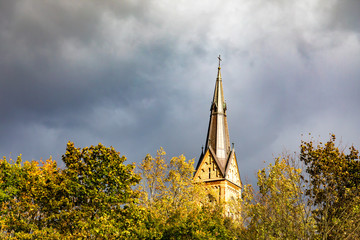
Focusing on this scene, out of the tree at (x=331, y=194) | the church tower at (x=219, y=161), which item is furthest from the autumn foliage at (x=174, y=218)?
the church tower at (x=219, y=161)

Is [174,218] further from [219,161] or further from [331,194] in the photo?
[219,161]

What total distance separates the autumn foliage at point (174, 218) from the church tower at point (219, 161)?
1581 inches

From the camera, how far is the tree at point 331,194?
25.3 meters

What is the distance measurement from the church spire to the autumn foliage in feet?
142

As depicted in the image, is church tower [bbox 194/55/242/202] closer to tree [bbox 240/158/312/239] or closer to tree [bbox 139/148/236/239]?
tree [bbox 139/148/236/239]

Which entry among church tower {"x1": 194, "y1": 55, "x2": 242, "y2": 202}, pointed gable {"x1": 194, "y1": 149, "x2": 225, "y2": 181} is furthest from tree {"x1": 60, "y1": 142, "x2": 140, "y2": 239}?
pointed gable {"x1": 194, "y1": 149, "x2": 225, "y2": 181}

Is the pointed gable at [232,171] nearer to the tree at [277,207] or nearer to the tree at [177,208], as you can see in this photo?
the tree at [177,208]

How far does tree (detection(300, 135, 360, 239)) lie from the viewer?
25344mm

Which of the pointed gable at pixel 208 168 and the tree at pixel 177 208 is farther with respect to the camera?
the pointed gable at pixel 208 168

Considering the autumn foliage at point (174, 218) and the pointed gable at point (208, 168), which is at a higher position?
the pointed gable at point (208, 168)

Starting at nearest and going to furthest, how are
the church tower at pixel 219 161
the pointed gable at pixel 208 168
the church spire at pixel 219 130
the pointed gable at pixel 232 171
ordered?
the church tower at pixel 219 161
the pointed gable at pixel 208 168
the pointed gable at pixel 232 171
the church spire at pixel 219 130

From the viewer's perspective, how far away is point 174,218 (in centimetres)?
3641

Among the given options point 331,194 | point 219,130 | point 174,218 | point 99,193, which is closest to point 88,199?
point 99,193

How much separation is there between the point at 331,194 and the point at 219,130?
54.9m
